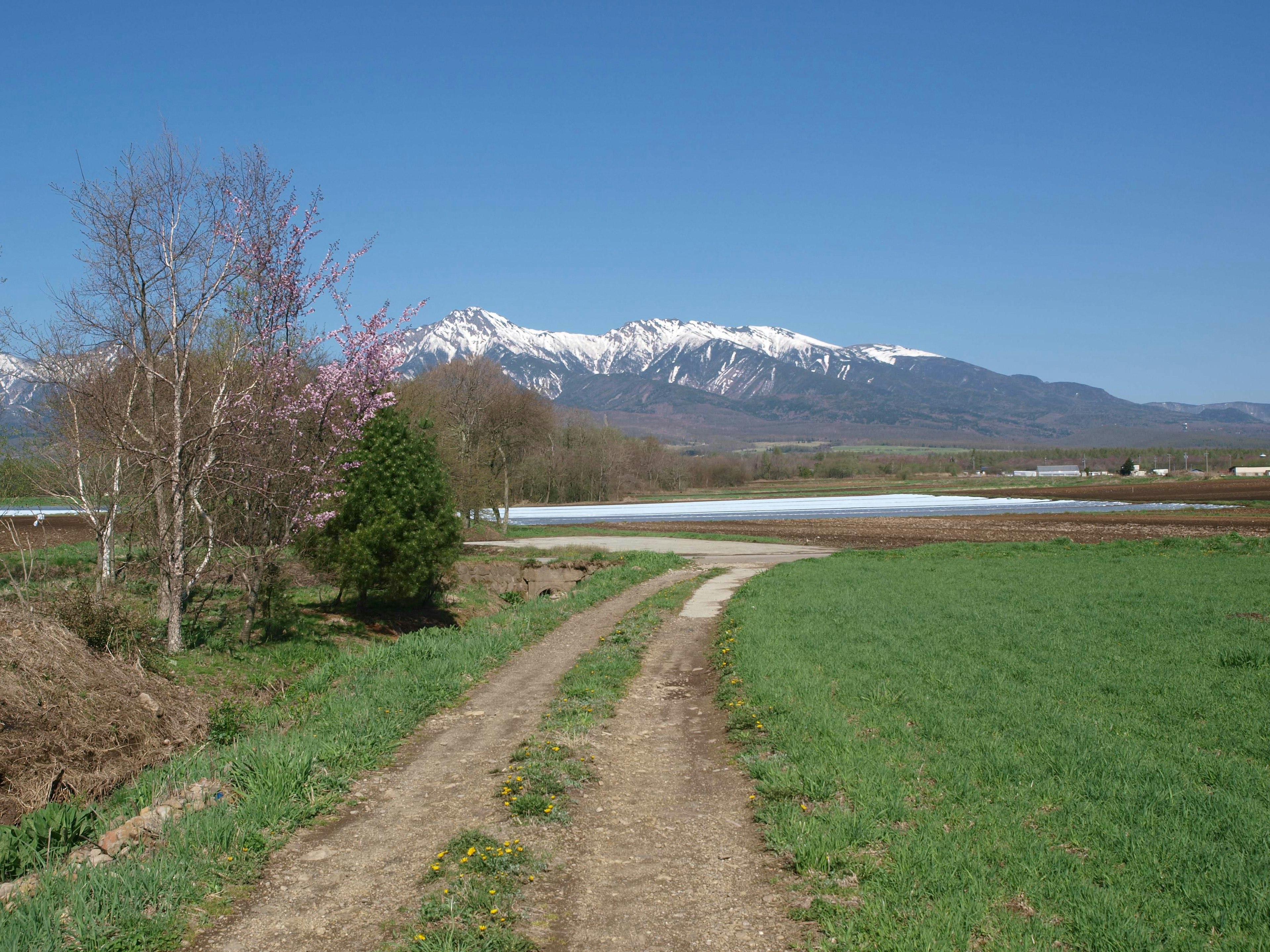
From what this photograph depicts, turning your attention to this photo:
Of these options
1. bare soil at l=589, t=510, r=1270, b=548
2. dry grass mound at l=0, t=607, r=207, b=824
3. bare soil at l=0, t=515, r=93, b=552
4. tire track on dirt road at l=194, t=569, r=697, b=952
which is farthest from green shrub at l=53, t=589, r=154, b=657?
bare soil at l=589, t=510, r=1270, b=548

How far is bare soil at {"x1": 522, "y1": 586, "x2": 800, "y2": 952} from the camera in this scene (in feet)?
15.5

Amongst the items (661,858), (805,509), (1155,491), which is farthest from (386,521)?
(1155,491)

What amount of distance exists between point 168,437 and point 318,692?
20.7ft

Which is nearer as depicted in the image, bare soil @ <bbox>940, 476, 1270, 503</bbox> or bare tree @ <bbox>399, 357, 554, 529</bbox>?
bare tree @ <bbox>399, 357, 554, 529</bbox>

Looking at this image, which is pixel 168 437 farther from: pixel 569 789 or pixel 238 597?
pixel 569 789

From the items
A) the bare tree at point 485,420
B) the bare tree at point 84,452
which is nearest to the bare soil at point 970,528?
the bare tree at point 485,420

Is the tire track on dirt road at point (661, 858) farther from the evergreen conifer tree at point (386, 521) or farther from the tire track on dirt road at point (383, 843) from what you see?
the evergreen conifer tree at point (386, 521)

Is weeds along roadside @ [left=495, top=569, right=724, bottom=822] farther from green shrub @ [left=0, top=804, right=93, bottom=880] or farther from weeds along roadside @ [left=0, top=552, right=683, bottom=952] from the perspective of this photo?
green shrub @ [left=0, top=804, right=93, bottom=880]

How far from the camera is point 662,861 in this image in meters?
5.65

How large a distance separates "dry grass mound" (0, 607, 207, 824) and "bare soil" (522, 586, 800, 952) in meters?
5.53

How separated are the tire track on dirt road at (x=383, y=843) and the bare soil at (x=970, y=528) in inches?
1108

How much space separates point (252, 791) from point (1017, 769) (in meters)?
6.29

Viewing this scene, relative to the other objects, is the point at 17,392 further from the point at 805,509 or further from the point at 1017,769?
the point at 805,509

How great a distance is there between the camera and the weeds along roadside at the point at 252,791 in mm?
4859
